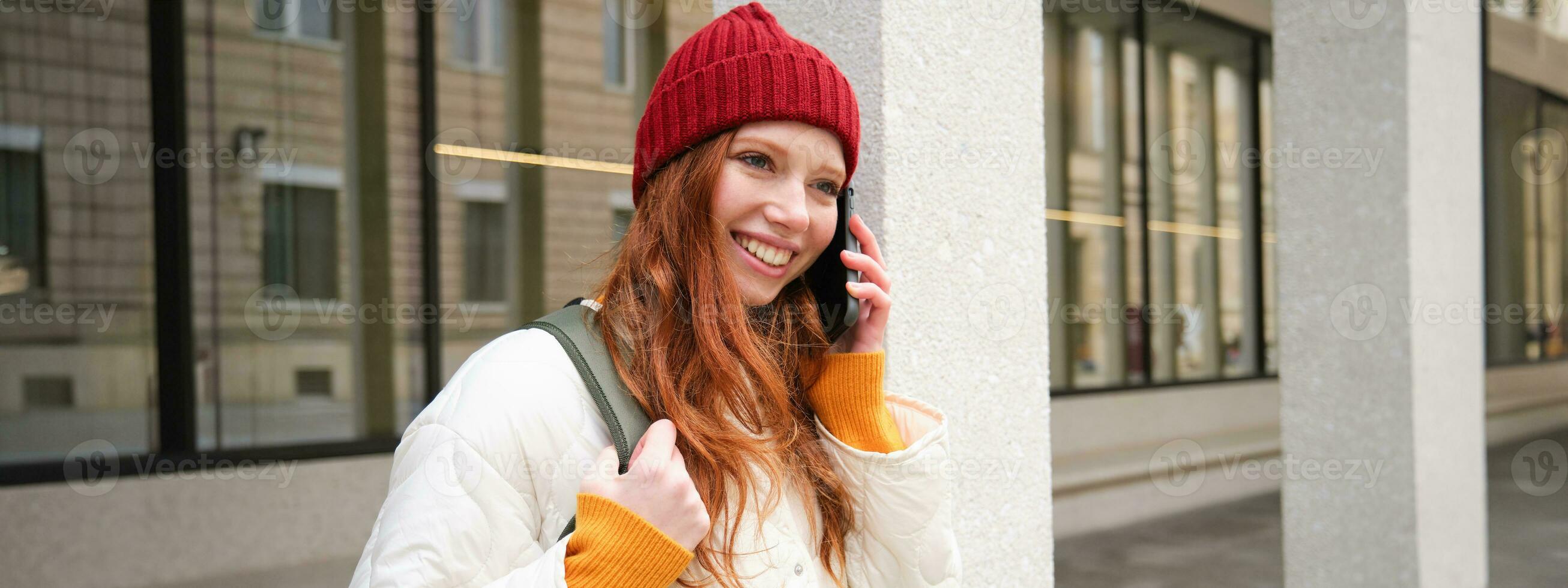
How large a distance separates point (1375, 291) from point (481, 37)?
17.5ft

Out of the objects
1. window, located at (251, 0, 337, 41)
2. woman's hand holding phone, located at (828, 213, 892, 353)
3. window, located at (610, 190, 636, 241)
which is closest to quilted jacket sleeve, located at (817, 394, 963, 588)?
woman's hand holding phone, located at (828, 213, 892, 353)

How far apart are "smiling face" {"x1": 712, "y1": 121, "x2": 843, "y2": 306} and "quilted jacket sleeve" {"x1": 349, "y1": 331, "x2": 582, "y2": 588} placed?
1.06 feet

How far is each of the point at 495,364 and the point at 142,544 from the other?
4583 mm

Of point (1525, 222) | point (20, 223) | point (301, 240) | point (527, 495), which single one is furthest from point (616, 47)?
point (1525, 222)

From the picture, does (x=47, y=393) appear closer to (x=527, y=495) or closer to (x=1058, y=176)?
(x=527, y=495)

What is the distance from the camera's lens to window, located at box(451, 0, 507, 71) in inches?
243

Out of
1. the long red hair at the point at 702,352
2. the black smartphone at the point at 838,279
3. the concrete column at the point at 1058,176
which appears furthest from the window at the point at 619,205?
the long red hair at the point at 702,352

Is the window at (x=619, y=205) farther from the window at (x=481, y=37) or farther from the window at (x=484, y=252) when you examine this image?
the window at (x=481, y=37)

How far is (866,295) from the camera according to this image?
1502 mm

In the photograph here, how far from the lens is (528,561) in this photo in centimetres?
117

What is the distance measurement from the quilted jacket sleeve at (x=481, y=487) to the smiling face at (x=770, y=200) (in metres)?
0.32

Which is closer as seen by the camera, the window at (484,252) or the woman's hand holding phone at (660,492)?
the woman's hand holding phone at (660,492)

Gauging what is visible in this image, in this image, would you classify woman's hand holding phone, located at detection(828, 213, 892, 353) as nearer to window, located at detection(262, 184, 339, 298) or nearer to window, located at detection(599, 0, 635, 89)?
window, located at detection(262, 184, 339, 298)

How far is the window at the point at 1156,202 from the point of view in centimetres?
872
